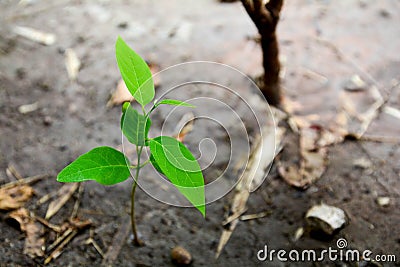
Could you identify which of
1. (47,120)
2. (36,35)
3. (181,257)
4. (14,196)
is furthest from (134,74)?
(36,35)

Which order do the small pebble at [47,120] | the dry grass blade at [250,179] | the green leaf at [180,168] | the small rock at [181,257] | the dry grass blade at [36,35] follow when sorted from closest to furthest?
the green leaf at [180,168], the small rock at [181,257], the dry grass blade at [250,179], the small pebble at [47,120], the dry grass blade at [36,35]

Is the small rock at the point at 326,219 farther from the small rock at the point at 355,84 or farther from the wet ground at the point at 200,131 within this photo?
the small rock at the point at 355,84

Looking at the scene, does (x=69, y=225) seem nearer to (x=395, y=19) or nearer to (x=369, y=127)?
(x=369, y=127)

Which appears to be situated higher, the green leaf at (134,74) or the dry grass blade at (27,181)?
the green leaf at (134,74)

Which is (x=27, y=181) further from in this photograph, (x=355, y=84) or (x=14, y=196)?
(x=355, y=84)

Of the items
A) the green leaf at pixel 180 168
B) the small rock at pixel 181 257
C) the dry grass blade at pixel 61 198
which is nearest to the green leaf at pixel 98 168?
the green leaf at pixel 180 168

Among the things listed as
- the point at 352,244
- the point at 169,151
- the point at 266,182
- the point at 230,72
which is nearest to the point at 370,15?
the point at 230,72

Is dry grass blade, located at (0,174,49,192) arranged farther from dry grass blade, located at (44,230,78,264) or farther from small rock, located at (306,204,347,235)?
small rock, located at (306,204,347,235)

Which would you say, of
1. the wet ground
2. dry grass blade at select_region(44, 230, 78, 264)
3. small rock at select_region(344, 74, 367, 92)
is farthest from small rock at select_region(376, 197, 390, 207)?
dry grass blade at select_region(44, 230, 78, 264)
